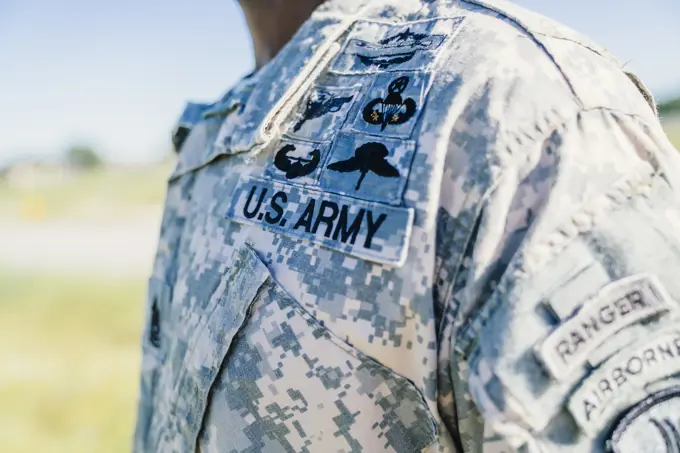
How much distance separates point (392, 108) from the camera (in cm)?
96

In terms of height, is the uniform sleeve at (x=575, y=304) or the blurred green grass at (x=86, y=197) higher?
the uniform sleeve at (x=575, y=304)

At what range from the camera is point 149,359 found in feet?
4.60

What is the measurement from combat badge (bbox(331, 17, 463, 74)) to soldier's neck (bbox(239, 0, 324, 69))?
0.90 feet

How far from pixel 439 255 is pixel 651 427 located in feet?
1.03

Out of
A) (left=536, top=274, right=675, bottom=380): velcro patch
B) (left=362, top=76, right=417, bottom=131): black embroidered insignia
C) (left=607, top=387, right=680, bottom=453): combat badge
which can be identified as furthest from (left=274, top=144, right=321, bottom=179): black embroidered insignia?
(left=607, top=387, right=680, bottom=453): combat badge

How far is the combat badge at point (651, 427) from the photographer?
0.72 m

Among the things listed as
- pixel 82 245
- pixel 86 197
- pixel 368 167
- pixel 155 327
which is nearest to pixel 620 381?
pixel 368 167

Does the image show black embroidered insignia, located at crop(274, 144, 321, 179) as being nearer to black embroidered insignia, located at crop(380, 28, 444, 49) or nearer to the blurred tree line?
black embroidered insignia, located at crop(380, 28, 444, 49)

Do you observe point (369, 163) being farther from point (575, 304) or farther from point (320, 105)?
point (575, 304)

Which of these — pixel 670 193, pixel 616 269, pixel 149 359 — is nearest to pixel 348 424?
pixel 616 269

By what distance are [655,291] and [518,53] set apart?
369mm

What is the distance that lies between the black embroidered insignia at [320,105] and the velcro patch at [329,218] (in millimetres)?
126

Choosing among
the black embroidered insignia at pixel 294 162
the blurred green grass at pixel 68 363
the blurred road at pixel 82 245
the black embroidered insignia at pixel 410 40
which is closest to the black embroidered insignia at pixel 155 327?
the black embroidered insignia at pixel 294 162

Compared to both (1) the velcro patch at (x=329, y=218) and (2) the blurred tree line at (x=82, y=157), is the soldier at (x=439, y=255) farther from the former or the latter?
(2) the blurred tree line at (x=82, y=157)
